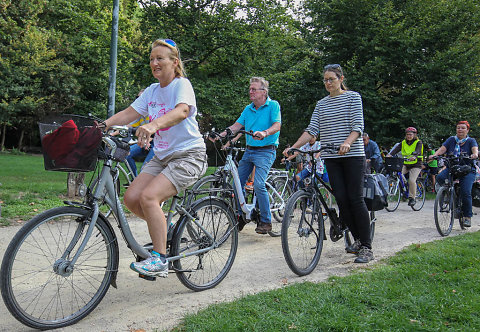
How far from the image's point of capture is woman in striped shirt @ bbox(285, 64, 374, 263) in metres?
4.87

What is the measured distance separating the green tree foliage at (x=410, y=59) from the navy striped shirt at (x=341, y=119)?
13.8 metres

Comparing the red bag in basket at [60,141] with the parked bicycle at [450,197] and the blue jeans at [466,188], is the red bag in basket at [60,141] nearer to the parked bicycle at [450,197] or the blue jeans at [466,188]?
the parked bicycle at [450,197]

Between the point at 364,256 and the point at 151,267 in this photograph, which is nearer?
the point at 151,267

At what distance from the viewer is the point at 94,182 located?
3.41 m

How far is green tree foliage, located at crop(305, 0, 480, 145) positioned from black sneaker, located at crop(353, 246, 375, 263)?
13.9m

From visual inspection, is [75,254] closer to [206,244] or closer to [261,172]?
[206,244]

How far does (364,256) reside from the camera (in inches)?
196

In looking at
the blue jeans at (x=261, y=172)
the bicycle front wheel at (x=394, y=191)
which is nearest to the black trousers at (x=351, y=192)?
the blue jeans at (x=261, y=172)

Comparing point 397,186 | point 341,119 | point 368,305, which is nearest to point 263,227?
point 341,119

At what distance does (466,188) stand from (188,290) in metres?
5.68

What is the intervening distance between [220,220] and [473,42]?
1749cm

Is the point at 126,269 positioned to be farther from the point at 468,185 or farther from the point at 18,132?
the point at 18,132

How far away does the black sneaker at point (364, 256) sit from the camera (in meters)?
4.92

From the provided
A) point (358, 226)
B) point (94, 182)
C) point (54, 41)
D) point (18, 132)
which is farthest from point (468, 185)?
point (18, 132)
